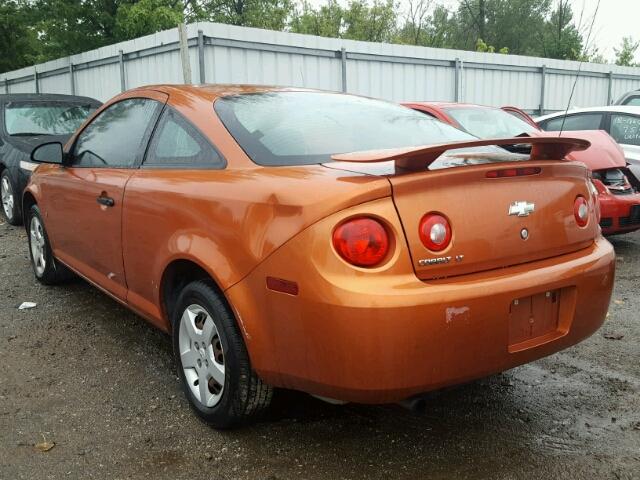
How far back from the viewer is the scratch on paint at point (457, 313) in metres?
2.07

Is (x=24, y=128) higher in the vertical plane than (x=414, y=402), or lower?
higher

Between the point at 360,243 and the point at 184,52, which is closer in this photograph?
the point at 360,243

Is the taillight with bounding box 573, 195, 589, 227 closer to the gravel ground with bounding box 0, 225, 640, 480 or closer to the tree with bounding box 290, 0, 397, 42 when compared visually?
the gravel ground with bounding box 0, 225, 640, 480

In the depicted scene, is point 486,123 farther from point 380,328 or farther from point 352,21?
point 352,21

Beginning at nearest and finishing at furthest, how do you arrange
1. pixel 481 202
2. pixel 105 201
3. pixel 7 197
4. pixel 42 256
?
1. pixel 481 202
2. pixel 105 201
3. pixel 42 256
4. pixel 7 197

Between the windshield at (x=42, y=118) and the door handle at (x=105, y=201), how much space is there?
5.12m

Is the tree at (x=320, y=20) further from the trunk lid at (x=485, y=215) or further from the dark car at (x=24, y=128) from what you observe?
the trunk lid at (x=485, y=215)

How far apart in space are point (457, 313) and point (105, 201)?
2116mm

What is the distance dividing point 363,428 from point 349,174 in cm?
117

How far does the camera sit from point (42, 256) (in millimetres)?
4887

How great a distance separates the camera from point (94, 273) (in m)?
3.71

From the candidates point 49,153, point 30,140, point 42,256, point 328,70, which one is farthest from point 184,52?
point 49,153

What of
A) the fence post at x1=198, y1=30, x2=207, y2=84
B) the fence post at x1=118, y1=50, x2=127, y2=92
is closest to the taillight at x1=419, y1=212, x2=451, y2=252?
the fence post at x1=198, y1=30, x2=207, y2=84

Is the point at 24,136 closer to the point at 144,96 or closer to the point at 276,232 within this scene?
the point at 144,96
